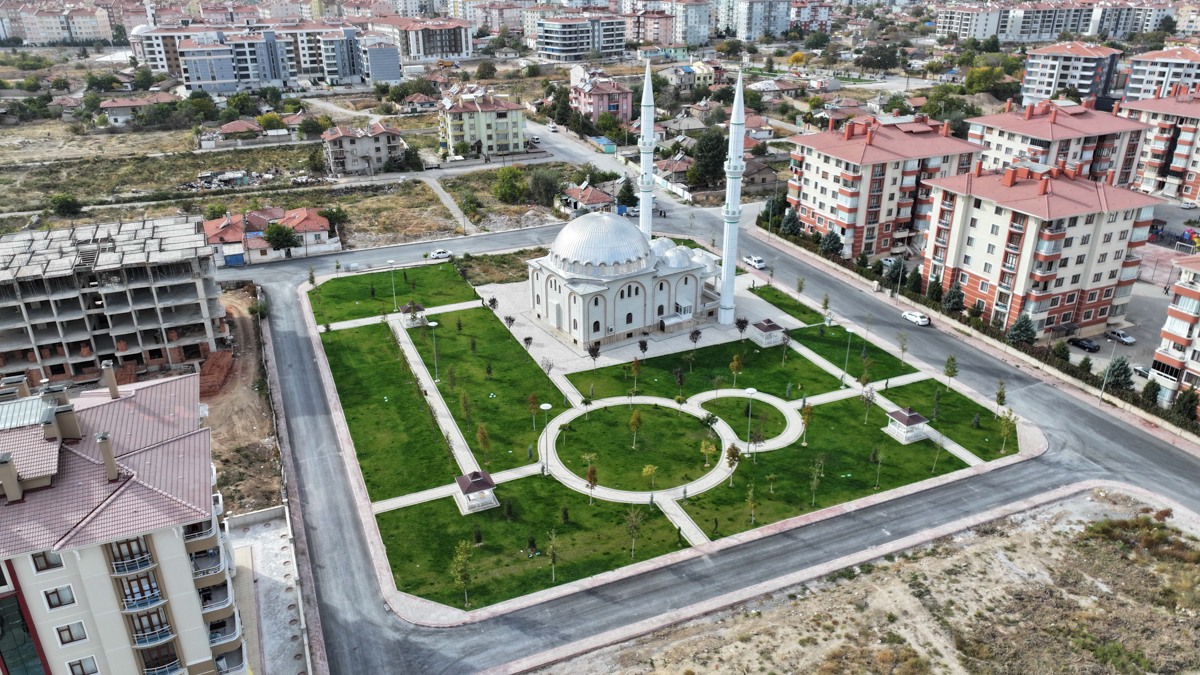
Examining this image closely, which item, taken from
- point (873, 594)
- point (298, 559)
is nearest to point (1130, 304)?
point (873, 594)

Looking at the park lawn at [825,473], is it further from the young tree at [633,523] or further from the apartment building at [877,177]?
the apartment building at [877,177]

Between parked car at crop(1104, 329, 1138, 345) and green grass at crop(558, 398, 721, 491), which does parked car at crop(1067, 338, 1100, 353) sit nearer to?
parked car at crop(1104, 329, 1138, 345)

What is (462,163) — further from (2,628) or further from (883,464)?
(2,628)

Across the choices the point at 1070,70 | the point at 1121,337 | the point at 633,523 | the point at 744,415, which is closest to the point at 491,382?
the point at 744,415

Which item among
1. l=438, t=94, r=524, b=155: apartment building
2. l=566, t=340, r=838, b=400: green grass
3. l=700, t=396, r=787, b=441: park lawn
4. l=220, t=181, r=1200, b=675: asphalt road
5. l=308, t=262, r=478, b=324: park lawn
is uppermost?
l=438, t=94, r=524, b=155: apartment building

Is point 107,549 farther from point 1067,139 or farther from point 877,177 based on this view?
point 1067,139

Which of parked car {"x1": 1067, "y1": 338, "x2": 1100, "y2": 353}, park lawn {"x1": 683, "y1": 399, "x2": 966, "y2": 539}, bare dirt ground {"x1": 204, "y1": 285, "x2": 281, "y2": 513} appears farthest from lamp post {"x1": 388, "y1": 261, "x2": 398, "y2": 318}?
parked car {"x1": 1067, "y1": 338, "x2": 1100, "y2": 353}

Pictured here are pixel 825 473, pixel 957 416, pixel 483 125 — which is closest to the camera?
pixel 825 473
